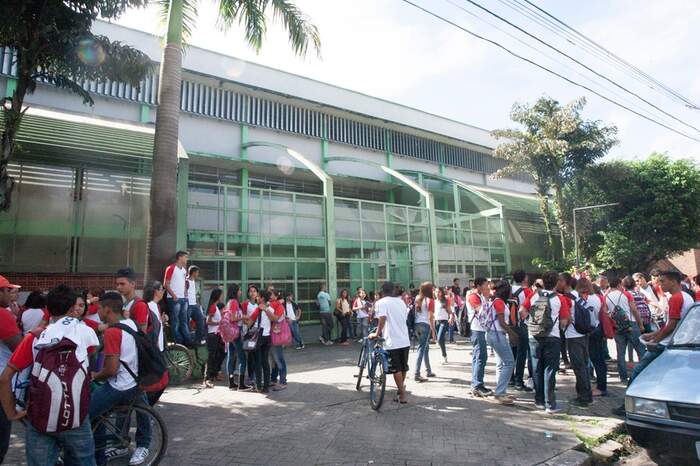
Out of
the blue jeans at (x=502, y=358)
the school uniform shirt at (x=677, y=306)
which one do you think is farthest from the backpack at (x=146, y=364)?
the school uniform shirt at (x=677, y=306)

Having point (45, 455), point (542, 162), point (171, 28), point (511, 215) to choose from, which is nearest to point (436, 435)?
point (45, 455)

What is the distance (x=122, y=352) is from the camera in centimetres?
399

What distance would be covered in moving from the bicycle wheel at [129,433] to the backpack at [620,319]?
7.03m

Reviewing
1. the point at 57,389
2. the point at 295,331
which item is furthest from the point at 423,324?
the point at 57,389

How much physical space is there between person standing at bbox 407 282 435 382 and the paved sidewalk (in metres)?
0.48

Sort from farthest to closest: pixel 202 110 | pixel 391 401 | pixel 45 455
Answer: pixel 202 110, pixel 391 401, pixel 45 455

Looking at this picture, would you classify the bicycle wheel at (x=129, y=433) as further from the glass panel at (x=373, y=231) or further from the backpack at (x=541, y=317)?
the glass panel at (x=373, y=231)

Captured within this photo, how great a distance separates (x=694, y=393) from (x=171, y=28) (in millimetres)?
10749

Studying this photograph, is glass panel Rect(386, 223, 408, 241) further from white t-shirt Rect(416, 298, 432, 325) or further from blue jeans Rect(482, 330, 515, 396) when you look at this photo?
blue jeans Rect(482, 330, 515, 396)

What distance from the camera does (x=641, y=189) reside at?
23750 millimetres

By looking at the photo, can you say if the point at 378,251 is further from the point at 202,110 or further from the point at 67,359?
the point at 67,359

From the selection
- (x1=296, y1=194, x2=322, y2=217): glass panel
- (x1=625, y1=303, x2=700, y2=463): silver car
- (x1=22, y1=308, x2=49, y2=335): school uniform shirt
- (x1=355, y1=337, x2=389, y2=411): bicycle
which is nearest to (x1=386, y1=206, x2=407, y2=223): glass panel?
(x1=296, y1=194, x2=322, y2=217): glass panel

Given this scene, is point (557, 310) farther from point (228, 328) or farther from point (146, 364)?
point (228, 328)

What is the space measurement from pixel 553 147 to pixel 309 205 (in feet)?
46.3
